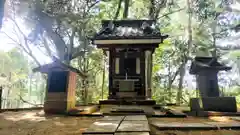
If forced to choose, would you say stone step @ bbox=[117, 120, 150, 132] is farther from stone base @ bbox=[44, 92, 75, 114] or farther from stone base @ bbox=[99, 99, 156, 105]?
stone base @ bbox=[99, 99, 156, 105]

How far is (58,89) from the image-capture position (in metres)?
8.47

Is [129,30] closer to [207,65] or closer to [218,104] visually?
[207,65]

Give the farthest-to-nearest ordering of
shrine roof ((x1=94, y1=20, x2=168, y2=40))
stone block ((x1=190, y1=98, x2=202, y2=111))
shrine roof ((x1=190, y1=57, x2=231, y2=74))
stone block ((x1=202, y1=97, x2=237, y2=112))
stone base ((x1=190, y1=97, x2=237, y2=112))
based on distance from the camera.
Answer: shrine roof ((x1=94, y1=20, x2=168, y2=40))
shrine roof ((x1=190, y1=57, x2=231, y2=74))
stone block ((x1=202, y1=97, x2=237, y2=112))
stone base ((x1=190, y1=97, x2=237, y2=112))
stone block ((x1=190, y1=98, x2=202, y2=111))

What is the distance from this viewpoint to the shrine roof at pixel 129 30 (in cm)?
1059

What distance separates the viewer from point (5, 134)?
401 centimetres

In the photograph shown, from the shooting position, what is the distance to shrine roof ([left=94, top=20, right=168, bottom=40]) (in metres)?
10.6

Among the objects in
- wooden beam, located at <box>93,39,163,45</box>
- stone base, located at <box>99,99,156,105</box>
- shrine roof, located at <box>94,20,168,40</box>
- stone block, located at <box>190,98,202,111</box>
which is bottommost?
stone base, located at <box>99,99,156,105</box>

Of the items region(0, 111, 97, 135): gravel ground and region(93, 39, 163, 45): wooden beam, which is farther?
region(93, 39, 163, 45): wooden beam

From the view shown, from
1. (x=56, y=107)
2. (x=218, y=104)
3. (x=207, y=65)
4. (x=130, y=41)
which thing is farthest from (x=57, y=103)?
(x=207, y=65)

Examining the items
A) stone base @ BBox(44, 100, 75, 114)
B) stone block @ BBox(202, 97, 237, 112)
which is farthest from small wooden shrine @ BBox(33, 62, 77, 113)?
stone block @ BBox(202, 97, 237, 112)

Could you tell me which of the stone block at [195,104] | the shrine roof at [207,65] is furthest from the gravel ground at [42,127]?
the shrine roof at [207,65]

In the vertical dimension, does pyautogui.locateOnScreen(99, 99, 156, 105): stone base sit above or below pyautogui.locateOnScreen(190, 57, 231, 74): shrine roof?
below

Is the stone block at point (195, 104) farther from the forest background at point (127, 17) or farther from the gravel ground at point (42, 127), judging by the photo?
the forest background at point (127, 17)

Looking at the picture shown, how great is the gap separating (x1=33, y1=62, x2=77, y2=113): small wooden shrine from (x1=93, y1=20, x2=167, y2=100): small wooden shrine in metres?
2.74
